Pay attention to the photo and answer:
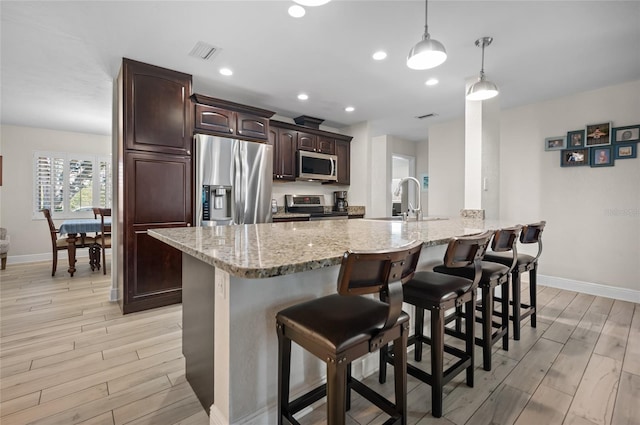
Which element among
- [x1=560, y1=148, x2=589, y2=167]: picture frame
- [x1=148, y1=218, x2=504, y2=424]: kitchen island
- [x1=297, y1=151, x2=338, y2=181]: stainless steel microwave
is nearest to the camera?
[x1=148, y1=218, x2=504, y2=424]: kitchen island

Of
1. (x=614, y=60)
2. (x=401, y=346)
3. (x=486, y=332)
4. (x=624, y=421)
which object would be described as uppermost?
(x=614, y=60)

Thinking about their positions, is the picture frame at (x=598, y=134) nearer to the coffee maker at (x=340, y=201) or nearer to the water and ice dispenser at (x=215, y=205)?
the coffee maker at (x=340, y=201)

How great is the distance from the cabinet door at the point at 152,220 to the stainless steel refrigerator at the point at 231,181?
0.16m

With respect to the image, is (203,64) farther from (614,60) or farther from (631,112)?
(631,112)

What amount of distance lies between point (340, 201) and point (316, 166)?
935mm

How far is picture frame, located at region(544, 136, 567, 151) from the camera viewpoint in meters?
3.79

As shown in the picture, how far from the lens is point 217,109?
341 cm

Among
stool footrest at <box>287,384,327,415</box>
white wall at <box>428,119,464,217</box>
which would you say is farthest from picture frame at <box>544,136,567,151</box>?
stool footrest at <box>287,384,327,415</box>

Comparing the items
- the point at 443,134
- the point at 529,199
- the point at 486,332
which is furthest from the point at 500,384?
the point at 443,134

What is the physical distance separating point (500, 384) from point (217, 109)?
3.59 m

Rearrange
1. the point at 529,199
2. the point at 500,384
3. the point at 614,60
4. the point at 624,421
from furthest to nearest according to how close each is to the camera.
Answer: the point at 529,199
the point at 614,60
the point at 500,384
the point at 624,421

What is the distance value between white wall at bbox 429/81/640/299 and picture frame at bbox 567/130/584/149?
0.07 metres

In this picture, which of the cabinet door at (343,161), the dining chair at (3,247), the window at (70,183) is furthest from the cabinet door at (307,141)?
the dining chair at (3,247)

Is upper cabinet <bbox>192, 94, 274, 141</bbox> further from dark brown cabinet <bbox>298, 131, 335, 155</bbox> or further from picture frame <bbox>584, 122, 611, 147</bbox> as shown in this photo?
picture frame <bbox>584, 122, 611, 147</bbox>
